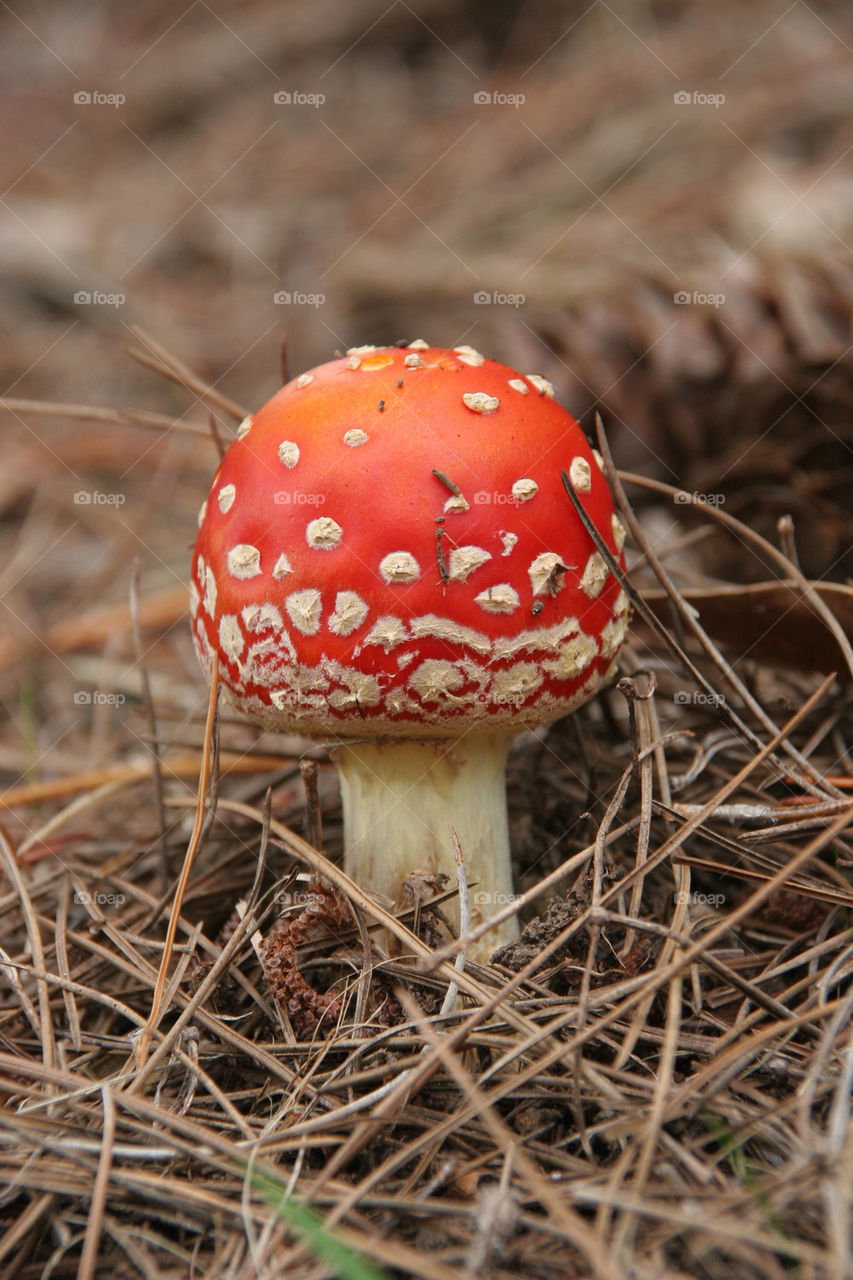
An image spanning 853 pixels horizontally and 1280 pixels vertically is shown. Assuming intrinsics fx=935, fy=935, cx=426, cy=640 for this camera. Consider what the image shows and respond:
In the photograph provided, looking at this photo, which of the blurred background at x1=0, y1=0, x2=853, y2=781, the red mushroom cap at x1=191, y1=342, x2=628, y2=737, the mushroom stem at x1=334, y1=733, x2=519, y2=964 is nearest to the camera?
the red mushroom cap at x1=191, y1=342, x2=628, y2=737

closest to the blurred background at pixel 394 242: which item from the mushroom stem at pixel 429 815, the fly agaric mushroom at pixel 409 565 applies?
the fly agaric mushroom at pixel 409 565

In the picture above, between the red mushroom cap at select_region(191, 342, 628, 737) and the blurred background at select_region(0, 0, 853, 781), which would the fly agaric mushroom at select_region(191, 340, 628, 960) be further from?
the blurred background at select_region(0, 0, 853, 781)

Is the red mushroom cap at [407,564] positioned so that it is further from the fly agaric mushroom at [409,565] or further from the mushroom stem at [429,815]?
the mushroom stem at [429,815]

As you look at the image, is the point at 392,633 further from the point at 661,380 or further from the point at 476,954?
the point at 661,380

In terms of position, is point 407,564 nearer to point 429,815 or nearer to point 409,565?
point 409,565

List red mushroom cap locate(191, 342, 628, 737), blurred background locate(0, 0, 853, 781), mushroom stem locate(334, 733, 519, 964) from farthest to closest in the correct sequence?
blurred background locate(0, 0, 853, 781) → mushroom stem locate(334, 733, 519, 964) → red mushroom cap locate(191, 342, 628, 737)

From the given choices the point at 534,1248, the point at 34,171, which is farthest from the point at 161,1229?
the point at 34,171

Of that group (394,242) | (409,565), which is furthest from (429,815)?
(394,242)

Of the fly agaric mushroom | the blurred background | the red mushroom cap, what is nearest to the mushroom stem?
Answer: the fly agaric mushroom
